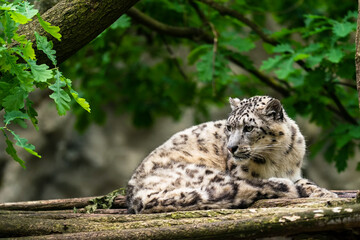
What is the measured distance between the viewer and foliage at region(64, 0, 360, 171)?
6.37 metres

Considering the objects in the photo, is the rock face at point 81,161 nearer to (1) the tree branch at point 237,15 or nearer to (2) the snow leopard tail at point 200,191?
(1) the tree branch at point 237,15

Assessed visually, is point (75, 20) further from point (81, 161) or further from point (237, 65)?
point (81, 161)

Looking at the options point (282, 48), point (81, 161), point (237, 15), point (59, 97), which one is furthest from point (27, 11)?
point (81, 161)

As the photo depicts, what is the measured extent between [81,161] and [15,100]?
906cm

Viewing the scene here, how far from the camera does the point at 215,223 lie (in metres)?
3.38

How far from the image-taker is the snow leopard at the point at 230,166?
4.03 metres

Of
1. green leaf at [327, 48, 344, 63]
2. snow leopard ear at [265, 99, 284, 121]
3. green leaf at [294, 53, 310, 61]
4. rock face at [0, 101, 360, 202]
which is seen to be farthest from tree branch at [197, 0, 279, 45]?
rock face at [0, 101, 360, 202]

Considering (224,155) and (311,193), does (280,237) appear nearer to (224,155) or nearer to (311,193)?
(311,193)

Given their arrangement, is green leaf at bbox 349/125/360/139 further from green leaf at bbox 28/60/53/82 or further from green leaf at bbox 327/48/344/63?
green leaf at bbox 28/60/53/82

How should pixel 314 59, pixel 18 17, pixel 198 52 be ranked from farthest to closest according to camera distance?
pixel 198 52 < pixel 314 59 < pixel 18 17

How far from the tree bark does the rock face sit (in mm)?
6952

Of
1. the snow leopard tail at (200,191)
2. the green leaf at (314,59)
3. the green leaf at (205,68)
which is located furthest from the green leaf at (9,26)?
the green leaf at (314,59)

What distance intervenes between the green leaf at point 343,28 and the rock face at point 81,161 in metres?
5.38

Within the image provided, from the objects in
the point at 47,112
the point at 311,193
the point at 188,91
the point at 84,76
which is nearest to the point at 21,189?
→ the point at 47,112
